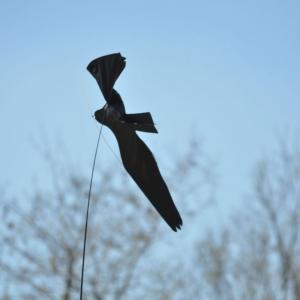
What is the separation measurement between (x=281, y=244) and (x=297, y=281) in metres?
0.72

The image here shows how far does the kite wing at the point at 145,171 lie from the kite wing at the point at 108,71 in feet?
0.24

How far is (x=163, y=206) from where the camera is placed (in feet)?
5.14

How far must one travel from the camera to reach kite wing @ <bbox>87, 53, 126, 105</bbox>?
62.8 inches

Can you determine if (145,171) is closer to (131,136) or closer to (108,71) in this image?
(131,136)

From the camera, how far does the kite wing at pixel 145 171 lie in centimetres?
156

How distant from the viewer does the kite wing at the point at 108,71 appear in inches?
62.8

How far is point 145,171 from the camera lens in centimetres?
159

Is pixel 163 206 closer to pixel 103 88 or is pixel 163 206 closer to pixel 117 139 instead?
pixel 117 139

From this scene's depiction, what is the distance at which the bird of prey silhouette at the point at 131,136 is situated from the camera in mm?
1565

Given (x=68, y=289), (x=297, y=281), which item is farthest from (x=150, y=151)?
(x=297, y=281)

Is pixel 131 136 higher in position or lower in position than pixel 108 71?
lower

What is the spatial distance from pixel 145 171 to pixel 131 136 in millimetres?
98

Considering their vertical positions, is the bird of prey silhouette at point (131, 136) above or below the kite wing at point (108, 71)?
below

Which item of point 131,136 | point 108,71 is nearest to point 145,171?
point 131,136
